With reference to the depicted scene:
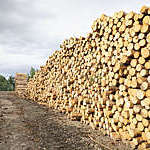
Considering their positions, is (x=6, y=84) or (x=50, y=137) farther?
Result: (x=6, y=84)

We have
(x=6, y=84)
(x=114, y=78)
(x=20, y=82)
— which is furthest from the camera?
(x=6, y=84)

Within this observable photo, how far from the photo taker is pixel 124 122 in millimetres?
4133

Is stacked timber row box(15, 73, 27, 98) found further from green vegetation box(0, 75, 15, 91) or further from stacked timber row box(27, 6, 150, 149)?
green vegetation box(0, 75, 15, 91)

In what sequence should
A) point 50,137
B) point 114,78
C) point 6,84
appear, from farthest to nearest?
point 6,84 → point 114,78 → point 50,137

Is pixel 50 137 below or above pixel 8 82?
below

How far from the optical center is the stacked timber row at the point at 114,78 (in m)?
3.77

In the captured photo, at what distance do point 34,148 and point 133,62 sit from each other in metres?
2.52

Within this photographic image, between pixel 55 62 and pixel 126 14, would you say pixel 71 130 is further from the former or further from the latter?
pixel 55 62

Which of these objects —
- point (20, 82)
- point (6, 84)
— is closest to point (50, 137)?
point (20, 82)

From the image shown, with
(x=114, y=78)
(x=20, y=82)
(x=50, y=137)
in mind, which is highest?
(x=20, y=82)

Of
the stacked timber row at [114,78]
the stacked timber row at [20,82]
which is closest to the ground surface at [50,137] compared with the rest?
the stacked timber row at [114,78]

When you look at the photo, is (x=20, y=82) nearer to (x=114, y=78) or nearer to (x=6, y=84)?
(x=6, y=84)

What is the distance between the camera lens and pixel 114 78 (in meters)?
4.62

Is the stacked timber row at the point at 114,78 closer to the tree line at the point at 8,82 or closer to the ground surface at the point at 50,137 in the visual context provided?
the ground surface at the point at 50,137
